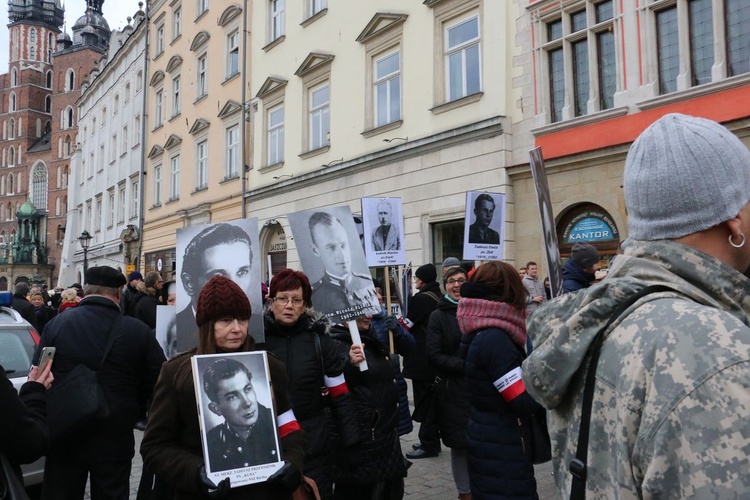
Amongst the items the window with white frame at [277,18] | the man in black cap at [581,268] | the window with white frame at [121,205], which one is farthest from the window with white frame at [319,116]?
the window with white frame at [121,205]

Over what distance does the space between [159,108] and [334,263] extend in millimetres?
28017

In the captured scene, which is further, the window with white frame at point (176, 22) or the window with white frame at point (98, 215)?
the window with white frame at point (98, 215)

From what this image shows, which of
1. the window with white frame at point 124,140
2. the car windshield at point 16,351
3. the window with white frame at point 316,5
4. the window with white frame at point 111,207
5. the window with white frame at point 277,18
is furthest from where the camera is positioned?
the window with white frame at point 111,207

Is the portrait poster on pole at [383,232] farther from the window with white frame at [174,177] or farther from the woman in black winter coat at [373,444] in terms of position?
the window with white frame at [174,177]

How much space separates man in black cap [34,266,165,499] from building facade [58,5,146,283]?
85.8 feet

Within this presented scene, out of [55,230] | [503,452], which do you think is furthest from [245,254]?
[55,230]

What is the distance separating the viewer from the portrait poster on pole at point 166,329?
499cm

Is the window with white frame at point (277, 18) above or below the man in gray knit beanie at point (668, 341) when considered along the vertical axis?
above

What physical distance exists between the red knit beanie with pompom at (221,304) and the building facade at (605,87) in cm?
902

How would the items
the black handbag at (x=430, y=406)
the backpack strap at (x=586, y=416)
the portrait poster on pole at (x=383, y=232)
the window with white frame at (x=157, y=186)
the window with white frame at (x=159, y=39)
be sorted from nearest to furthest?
the backpack strap at (x=586, y=416), the black handbag at (x=430, y=406), the portrait poster on pole at (x=383, y=232), the window with white frame at (x=157, y=186), the window with white frame at (x=159, y=39)

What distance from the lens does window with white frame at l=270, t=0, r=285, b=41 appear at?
67.5 feet

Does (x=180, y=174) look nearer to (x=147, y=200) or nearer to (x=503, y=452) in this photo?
(x=147, y=200)

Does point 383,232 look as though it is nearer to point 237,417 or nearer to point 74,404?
point 74,404

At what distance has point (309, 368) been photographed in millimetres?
3586
